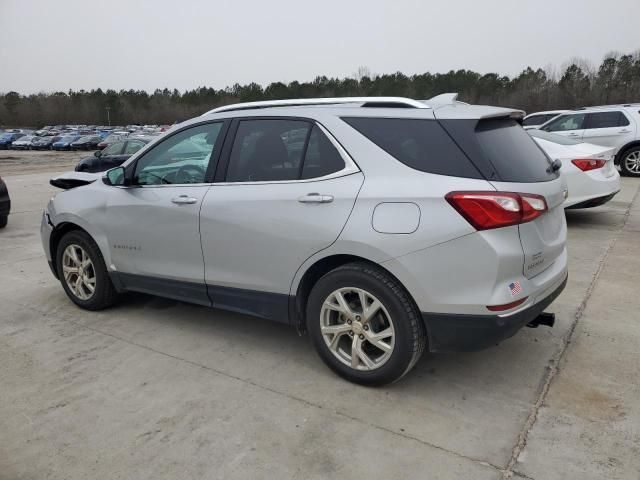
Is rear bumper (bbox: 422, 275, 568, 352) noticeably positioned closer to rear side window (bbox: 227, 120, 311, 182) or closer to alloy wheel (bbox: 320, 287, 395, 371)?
alloy wheel (bbox: 320, 287, 395, 371)

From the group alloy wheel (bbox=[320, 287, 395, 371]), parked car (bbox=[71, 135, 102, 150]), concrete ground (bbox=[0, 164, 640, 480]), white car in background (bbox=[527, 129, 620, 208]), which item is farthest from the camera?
parked car (bbox=[71, 135, 102, 150])

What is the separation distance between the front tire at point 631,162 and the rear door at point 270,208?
12529 mm

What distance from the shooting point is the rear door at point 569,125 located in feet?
44.4

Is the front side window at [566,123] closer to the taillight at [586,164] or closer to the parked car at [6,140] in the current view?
the taillight at [586,164]

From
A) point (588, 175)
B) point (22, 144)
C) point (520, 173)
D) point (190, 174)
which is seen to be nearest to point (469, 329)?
point (520, 173)

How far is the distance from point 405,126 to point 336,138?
1.39 feet

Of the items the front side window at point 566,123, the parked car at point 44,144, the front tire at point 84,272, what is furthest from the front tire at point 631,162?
the parked car at point 44,144

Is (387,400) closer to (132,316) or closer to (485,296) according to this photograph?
(485,296)

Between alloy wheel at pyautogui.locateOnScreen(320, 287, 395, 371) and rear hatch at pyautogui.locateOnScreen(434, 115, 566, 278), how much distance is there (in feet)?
2.76

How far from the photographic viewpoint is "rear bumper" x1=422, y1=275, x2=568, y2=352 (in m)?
2.78

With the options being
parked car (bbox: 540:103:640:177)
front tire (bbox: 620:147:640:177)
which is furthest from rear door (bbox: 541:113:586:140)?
front tire (bbox: 620:147:640:177)

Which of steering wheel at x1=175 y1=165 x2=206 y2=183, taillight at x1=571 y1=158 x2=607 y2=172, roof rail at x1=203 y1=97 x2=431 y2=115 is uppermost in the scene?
roof rail at x1=203 y1=97 x2=431 y2=115

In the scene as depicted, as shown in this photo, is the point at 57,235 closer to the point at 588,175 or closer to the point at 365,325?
the point at 365,325

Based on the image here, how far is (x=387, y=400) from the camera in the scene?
10.0ft
